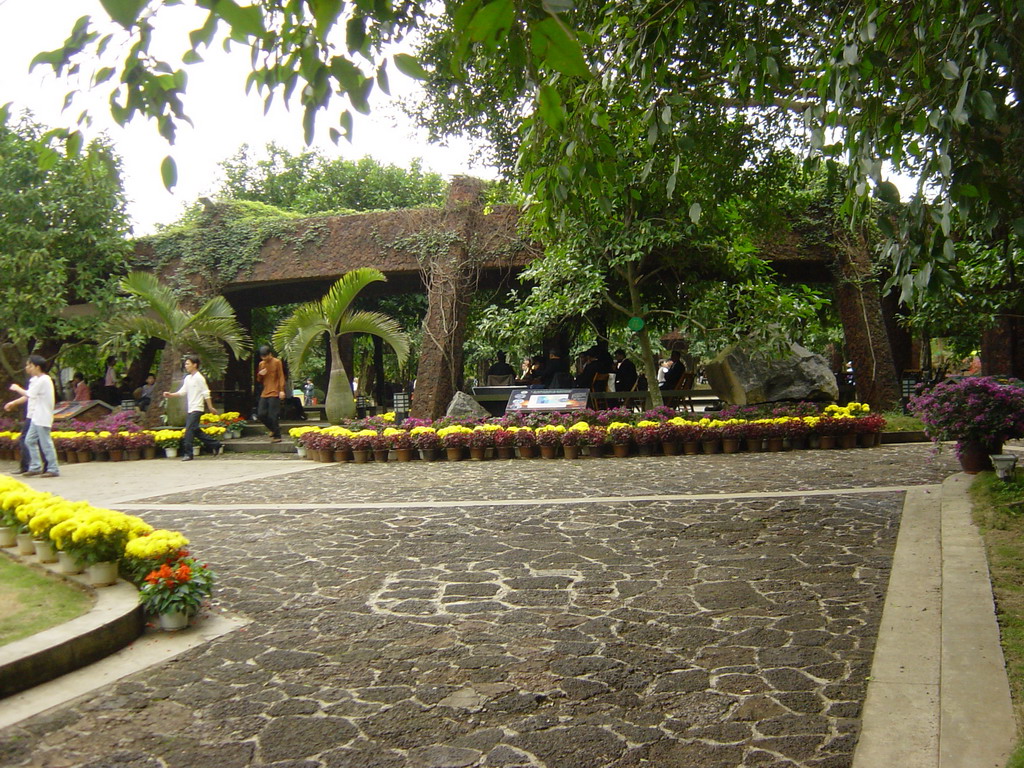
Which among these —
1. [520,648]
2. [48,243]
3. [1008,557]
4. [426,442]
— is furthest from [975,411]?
[48,243]

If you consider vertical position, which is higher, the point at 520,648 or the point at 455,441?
the point at 455,441

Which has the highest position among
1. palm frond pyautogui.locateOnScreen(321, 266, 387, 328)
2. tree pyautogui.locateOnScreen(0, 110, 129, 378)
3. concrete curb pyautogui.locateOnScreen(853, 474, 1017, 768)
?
tree pyautogui.locateOnScreen(0, 110, 129, 378)

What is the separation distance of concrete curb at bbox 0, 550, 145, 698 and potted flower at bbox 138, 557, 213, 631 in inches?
3.5

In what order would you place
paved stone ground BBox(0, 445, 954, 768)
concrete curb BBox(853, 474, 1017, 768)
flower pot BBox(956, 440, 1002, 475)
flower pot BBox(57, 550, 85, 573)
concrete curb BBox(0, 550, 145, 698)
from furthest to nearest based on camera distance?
flower pot BBox(956, 440, 1002, 475), flower pot BBox(57, 550, 85, 573), concrete curb BBox(0, 550, 145, 698), paved stone ground BBox(0, 445, 954, 768), concrete curb BBox(853, 474, 1017, 768)

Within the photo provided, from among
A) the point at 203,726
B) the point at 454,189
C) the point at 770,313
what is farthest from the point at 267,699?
the point at 454,189

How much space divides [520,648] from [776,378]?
13273 millimetres

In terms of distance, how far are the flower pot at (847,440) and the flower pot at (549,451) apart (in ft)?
13.4

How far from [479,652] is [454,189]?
546 inches

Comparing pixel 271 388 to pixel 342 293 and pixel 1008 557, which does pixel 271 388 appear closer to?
pixel 342 293

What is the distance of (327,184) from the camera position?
95.8 feet

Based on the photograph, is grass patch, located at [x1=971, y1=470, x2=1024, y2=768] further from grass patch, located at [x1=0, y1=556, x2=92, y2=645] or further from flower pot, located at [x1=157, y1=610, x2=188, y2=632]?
grass patch, located at [x1=0, y1=556, x2=92, y2=645]

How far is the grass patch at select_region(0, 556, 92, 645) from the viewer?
4.09 meters

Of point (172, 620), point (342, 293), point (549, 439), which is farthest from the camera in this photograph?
point (342, 293)

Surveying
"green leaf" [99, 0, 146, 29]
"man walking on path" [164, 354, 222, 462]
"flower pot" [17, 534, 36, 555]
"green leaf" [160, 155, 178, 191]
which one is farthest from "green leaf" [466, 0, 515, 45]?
"man walking on path" [164, 354, 222, 462]
